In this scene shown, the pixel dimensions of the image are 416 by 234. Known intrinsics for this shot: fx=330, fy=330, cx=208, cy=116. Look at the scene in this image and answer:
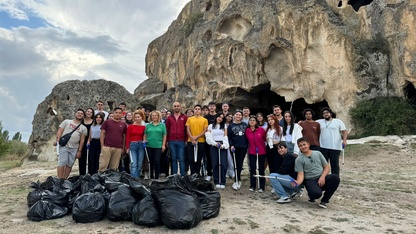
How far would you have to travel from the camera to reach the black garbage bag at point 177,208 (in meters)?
4.56

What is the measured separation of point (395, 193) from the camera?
7.38 meters

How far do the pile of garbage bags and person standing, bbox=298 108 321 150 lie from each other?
272cm

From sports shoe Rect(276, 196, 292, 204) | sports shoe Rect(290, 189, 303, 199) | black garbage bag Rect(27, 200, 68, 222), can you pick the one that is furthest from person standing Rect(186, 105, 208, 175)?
black garbage bag Rect(27, 200, 68, 222)

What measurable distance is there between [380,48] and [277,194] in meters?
13.4

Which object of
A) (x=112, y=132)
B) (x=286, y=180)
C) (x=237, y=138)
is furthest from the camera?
(x=112, y=132)

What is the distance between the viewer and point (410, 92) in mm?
17156

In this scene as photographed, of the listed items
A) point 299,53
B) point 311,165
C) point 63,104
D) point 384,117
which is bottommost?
point 311,165

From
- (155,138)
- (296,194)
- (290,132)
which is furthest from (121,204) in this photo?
(290,132)

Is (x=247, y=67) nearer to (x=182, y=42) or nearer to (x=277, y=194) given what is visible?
(x=182, y=42)

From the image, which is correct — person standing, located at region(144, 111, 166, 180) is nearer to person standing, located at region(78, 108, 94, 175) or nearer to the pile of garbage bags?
person standing, located at region(78, 108, 94, 175)

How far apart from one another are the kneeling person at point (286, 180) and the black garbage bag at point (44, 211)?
3665 millimetres

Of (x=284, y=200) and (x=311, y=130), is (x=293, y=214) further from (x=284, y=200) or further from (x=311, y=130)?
(x=311, y=130)

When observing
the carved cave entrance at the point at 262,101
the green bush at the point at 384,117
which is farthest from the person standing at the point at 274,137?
the carved cave entrance at the point at 262,101

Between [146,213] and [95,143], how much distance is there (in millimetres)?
3404
